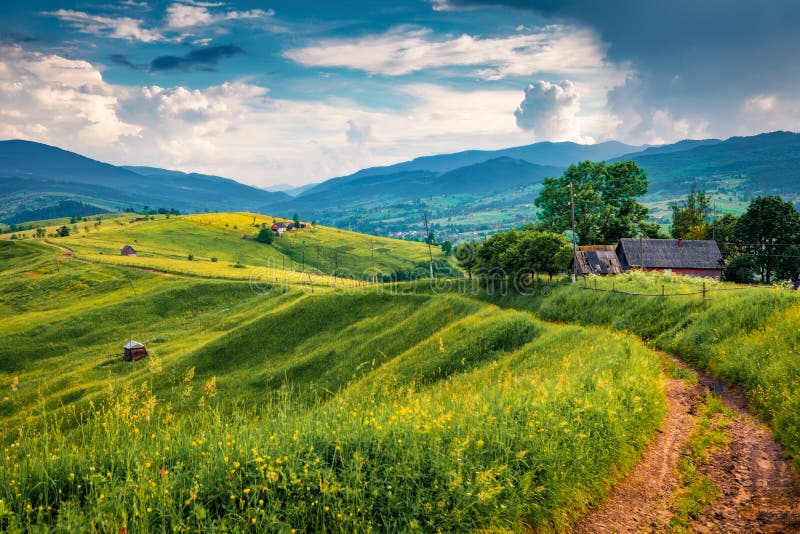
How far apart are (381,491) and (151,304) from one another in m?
106

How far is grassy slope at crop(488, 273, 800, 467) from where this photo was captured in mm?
12180

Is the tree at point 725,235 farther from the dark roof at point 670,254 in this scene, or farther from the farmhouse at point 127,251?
the farmhouse at point 127,251

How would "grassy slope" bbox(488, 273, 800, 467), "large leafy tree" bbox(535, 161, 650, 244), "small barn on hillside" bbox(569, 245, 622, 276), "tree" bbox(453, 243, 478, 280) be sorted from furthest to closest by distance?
"large leafy tree" bbox(535, 161, 650, 244) < "small barn on hillside" bbox(569, 245, 622, 276) < "tree" bbox(453, 243, 478, 280) < "grassy slope" bbox(488, 273, 800, 467)

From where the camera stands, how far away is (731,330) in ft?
60.7

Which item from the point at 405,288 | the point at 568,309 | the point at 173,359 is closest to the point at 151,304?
the point at 173,359

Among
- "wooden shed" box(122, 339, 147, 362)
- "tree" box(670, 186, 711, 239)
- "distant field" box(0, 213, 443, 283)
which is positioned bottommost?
"wooden shed" box(122, 339, 147, 362)

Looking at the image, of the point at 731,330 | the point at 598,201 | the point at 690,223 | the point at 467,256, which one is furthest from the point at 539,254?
the point at 690,223

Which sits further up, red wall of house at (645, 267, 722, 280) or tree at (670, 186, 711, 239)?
tree at (670, 186, 711, 239)

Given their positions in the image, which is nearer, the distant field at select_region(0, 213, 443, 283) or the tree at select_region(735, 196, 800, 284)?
the tree at select_region(735, 196, 800, 284)

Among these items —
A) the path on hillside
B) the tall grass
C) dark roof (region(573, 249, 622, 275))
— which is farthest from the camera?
dark roof (region(573, 249, 622, 275))

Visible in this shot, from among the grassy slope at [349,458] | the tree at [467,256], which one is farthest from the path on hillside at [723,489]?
the tree at [467,256]

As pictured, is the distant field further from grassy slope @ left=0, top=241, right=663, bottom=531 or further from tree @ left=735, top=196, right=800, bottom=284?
grassy slope @ left=0, top=241, right=663, bottom=531

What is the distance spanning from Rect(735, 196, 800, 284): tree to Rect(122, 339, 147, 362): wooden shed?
305ft

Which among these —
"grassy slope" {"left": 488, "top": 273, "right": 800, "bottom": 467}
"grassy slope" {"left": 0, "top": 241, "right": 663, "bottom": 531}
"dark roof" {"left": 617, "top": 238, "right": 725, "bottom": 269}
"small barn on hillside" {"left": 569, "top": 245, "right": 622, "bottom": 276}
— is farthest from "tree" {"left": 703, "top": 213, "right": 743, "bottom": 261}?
"grassy slope" {"left": 0, "top": 241, "right": 663, "bottom": 531}
